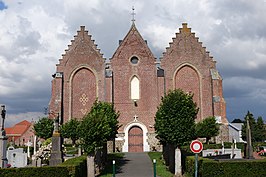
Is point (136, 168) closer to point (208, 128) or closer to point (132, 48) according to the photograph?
point (208, 128)

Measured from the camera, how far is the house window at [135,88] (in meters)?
44.7

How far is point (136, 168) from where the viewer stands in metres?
27.5

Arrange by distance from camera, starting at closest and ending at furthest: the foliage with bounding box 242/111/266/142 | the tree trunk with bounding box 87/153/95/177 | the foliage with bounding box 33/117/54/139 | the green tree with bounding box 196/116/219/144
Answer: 1. the tree trunk with bounding box 87/153/95/177
2. the green tree with bounding box 196/116/219/144
3. the foliage with bounding box 33/117/54/139
4. the foliage with bounding box 242/111/266/142

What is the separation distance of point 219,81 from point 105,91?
592 inches

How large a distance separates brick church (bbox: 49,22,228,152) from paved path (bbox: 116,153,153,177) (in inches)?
434

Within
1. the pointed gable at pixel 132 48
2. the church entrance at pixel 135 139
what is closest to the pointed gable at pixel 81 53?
the pointed gable at pixel 132 48

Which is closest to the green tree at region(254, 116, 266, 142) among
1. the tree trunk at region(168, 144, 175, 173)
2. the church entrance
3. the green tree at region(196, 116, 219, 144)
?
the green tree at region(196, 116, 219, 144)

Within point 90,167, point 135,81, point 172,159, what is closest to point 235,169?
point 172,159

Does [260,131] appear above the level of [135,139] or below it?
above

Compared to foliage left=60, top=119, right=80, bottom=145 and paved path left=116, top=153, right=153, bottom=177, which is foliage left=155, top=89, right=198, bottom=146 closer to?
paved path left=116, top=153, right=153, bottom=177

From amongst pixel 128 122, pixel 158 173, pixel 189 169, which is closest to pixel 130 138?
pixel 128 122

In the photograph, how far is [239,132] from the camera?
74812 millimetres

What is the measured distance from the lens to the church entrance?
144ft

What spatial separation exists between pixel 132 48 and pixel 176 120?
2330 centimetres
